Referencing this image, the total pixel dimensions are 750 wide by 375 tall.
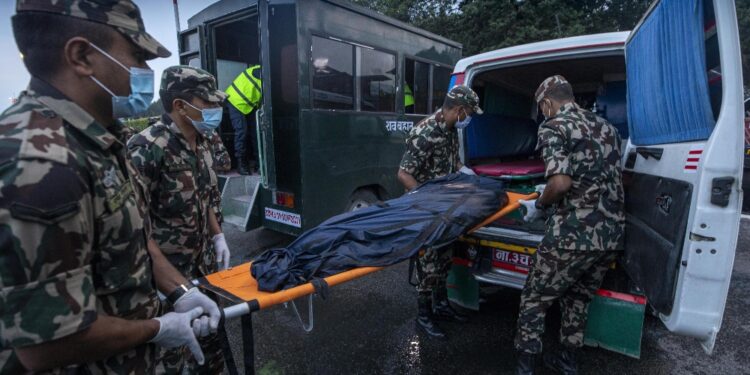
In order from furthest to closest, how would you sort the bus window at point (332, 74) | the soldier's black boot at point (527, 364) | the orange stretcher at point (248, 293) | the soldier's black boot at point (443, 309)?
the bus window at point (332, 74) < the soldier's black boot at point (443, 309) < the soldier's black boot at point (527, 364) < the orange stretcher at point (248, 293)

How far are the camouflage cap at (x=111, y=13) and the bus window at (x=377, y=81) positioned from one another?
11.2ft

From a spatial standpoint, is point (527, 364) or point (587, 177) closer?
point (587, 177)

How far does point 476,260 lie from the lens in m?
2.85

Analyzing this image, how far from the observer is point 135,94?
1.12 m

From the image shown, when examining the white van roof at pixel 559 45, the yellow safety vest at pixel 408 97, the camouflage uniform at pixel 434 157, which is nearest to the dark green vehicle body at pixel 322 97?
the yellow safety vest at pixel 408 97

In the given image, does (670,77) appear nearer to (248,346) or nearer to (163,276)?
(248,346)

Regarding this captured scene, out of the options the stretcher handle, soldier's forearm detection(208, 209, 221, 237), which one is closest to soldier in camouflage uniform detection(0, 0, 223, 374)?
soldier's forearm detection(208, 209, 221, 237)

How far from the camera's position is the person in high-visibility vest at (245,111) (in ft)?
16.4

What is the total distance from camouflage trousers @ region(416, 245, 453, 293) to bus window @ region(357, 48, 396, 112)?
2.19m

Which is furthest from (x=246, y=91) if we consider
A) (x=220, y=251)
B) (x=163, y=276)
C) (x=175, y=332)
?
(x=175, y=332)

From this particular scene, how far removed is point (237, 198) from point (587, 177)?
3981 millimetres

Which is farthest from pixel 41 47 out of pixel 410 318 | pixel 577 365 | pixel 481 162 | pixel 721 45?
pixel 481 162

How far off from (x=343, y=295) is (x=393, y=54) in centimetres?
293

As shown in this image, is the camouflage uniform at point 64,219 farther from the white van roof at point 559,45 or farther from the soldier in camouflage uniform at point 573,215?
the white van roof at point 559,45
